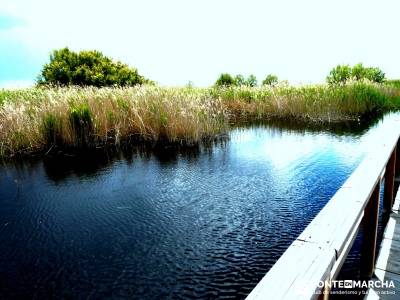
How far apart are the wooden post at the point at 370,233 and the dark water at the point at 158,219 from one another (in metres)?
0.25

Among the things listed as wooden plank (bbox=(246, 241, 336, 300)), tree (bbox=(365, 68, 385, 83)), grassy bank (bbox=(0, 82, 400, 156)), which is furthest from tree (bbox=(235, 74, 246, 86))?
wooden plank (bbox=(246, 241, 336, 300))

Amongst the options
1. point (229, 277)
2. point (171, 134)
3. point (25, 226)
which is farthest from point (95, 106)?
point (229, 277)

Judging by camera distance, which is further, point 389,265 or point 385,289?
point 389,265

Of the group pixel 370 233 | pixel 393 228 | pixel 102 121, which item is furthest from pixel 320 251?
pixel 102 121

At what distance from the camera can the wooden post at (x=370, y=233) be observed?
6.73ft

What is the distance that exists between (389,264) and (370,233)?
13.7 inches

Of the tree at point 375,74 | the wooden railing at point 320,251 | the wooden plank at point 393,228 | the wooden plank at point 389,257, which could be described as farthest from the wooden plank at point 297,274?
the tree at point 375,74

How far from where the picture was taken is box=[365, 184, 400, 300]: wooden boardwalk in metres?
1.89

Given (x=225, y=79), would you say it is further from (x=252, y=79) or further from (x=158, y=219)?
(x=158, y=219)

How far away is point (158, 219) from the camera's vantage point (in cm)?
326

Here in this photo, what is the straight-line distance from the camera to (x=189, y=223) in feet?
10.3

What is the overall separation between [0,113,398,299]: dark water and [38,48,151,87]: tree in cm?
1317

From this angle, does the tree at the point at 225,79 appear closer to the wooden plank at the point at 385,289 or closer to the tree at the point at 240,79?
the tree at the point at 240,79

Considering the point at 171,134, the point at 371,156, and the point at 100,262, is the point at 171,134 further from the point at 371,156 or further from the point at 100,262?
the point at 371,156
